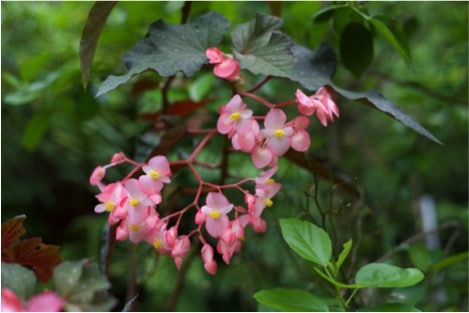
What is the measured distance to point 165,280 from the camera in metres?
1.38

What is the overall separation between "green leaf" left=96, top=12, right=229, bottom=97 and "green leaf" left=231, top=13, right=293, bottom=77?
1.2 inches

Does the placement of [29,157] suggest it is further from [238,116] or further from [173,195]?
[238,116]

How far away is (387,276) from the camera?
23.1 inches

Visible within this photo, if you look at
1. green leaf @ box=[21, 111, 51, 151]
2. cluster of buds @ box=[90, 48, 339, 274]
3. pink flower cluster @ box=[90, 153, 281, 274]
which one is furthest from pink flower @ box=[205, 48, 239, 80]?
green leaf @ box=[21, 111, 51, 151]

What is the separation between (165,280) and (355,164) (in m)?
0.63

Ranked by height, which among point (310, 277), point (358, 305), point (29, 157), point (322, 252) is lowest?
point (29, 157)

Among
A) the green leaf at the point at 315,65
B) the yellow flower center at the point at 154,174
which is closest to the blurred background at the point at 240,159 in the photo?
the green leaf at the point at 315,65

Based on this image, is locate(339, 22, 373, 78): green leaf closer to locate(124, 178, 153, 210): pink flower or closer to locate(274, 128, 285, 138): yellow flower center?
locate(274, 128, 285, 138): yellow flower center

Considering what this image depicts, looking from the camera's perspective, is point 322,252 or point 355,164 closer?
point 322,252

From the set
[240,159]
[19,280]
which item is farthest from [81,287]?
[240,159]

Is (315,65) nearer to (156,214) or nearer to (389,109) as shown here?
(389,109)

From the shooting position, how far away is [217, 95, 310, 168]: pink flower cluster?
0.61 meters

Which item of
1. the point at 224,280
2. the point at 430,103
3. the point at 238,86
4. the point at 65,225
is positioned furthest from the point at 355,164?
the point at 238,86

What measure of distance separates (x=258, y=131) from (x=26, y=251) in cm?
27
